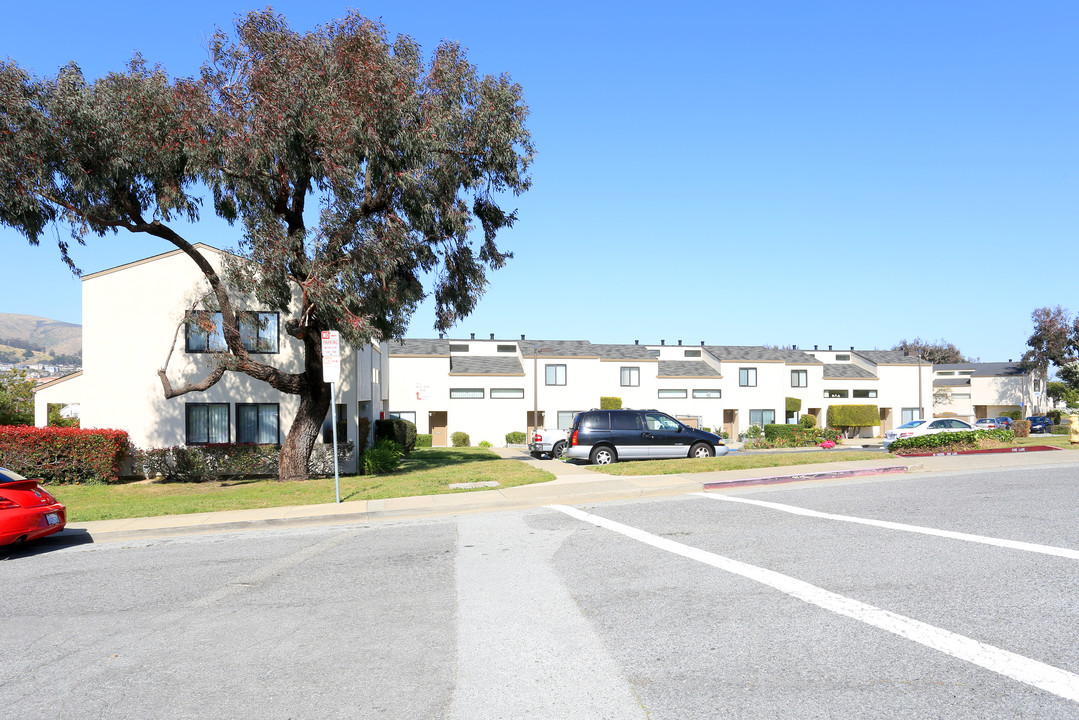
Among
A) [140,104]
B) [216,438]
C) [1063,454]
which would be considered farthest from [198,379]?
[1063,454]

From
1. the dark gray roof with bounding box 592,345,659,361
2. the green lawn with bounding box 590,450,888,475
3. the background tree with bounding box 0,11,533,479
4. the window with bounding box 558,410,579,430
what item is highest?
the background tree with bounding box 0,11,533,479

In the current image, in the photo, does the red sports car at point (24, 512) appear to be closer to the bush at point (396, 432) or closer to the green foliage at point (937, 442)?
the bush at point (396, 432)

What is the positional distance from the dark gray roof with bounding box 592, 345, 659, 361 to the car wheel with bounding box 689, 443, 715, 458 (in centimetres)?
3136

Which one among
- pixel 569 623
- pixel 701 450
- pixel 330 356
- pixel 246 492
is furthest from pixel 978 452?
pixel 246 492

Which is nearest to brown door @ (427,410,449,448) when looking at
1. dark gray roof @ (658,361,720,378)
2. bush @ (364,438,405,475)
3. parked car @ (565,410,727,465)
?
dark gray roof @ (658,361,720,378)

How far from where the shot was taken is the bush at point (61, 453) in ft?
65.7

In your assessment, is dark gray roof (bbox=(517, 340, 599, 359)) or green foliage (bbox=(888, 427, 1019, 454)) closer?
green foliage (bbox=(888, 427, 1019, 454))

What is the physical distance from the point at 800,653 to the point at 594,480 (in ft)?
36.1

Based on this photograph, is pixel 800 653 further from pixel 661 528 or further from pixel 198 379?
pixel 198 379

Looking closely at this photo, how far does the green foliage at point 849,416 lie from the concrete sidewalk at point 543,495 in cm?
4158

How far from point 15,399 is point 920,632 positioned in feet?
125

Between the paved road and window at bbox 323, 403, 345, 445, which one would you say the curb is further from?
window at bbox 323, 403, 345, 445

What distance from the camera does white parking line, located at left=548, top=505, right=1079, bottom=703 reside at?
4.51m

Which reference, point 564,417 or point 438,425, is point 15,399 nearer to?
point 438,425
